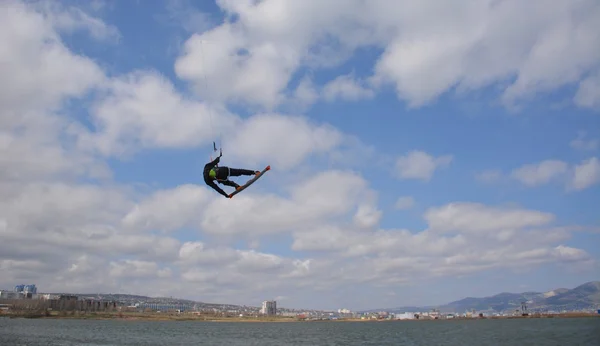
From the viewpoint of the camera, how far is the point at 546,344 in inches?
2680

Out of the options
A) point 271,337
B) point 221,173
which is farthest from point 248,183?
point 271,337

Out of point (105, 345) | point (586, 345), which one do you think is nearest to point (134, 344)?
point (105, 345)

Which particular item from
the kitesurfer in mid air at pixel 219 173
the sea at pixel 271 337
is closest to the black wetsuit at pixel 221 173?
the kitesurfer in mid air at pixel 219 173

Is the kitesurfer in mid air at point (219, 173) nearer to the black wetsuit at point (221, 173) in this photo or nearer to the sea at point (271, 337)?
the black wetsuit at point (221, 173)

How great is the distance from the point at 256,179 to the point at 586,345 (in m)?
66.8

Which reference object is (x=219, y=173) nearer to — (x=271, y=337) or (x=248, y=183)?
(x=248, y=183)

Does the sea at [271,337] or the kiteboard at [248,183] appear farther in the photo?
the sea at [271,337]

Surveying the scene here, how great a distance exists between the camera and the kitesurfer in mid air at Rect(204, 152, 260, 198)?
722 inches

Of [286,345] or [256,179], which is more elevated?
[256,179]

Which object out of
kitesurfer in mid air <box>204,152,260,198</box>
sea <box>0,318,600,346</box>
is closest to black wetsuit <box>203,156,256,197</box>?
kitesurfer in mid air <box>204,152,260,198</box>

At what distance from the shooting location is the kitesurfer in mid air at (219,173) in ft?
60.2

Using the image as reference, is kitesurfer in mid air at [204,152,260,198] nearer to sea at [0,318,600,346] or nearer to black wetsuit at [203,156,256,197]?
black wetsuit at [203,156,256,197]

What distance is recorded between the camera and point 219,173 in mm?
18297

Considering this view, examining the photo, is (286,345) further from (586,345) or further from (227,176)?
(227,176)
